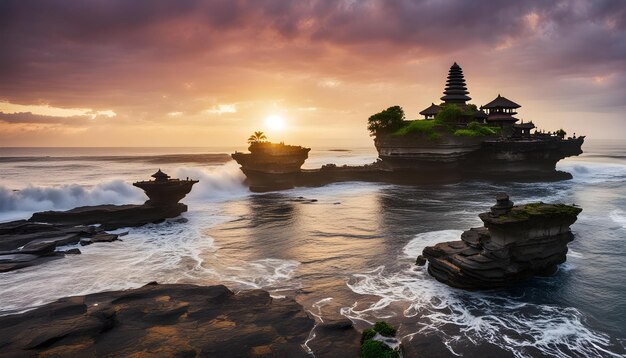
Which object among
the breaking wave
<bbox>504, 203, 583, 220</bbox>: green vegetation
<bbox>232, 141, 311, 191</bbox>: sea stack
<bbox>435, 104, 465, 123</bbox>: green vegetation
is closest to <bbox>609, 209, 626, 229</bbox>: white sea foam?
<bbox>504, 203, 583, 220</bbox>: green vegetation

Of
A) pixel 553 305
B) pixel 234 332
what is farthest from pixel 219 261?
pixel 553 305

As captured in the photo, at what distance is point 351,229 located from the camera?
32.4 metres

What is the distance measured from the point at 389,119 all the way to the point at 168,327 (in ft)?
185

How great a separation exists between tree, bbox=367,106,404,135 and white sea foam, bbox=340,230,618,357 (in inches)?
1857

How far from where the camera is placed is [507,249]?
18844 millimetres

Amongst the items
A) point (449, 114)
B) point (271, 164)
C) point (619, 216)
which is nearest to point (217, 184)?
point (271, 164)

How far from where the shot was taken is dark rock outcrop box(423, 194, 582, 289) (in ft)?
61.0

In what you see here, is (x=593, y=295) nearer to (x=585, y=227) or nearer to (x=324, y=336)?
(x=324, y=336)

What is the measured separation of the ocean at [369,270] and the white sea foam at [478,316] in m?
0.06

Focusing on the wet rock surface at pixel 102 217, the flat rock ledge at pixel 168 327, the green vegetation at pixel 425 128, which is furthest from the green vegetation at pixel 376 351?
the green vegetation at pixel 425 128

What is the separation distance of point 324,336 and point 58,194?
1743 inches

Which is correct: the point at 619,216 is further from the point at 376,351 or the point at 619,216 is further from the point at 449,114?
the point at 376,351

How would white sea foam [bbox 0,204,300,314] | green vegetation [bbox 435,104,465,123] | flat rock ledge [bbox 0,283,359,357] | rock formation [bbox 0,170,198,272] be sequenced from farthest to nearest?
green vegetation [bbox 435,104,465,123] < rock formation [bbox 0,170,198,272] < white sea foam [bbox 0,204,300,314] < flat rock ledge [bbox 0,283,359,357]

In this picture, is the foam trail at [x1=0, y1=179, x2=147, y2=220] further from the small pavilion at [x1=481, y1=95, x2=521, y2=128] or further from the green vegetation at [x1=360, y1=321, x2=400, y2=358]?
the small pavilion at [x1=481, y1=95, x2=521, y2=128]
